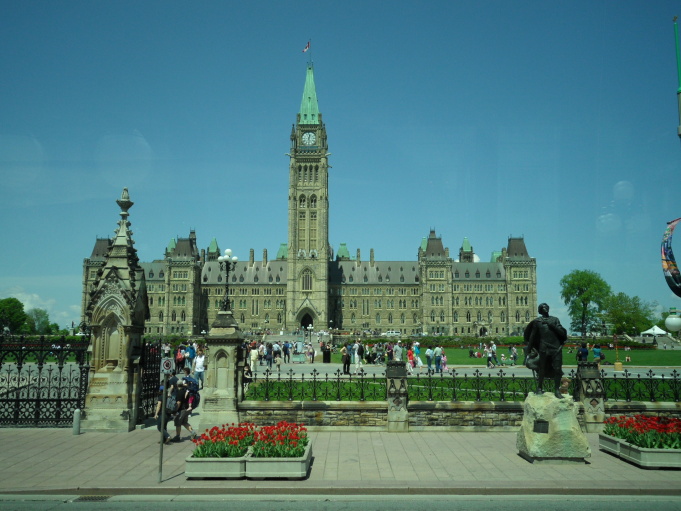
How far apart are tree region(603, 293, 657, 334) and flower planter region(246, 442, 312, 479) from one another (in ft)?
307

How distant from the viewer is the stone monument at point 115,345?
16.2 metres

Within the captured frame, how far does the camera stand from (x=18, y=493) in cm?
1016

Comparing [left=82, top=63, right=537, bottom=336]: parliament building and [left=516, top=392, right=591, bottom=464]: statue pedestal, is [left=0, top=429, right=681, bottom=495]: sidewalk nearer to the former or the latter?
[left=516, top=392, right=591, bottom=464]: statue pedestal

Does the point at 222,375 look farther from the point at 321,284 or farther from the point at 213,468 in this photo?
the point at 321,284

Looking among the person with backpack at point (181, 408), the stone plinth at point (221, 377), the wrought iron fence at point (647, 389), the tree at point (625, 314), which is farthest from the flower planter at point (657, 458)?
the tree at point (625, 314)

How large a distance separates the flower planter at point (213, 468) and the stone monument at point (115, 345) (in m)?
6.20

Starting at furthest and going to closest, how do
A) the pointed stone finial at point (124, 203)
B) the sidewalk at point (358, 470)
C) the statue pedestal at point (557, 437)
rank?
the pointed stone finial at point (124, 203)
the statue pedestal at point (557, 437)
the sidewalk at point (358, 470)

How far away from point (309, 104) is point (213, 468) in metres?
108

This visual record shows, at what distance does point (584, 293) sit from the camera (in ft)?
343

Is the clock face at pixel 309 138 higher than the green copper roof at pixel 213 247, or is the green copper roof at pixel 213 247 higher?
the clock face at pixel 309 138

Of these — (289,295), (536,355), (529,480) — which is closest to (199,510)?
(529,480)

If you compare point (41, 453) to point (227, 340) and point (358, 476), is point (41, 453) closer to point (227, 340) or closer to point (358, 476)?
point (227, 340)

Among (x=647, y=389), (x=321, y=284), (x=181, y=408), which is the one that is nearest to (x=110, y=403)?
(x=181, y=408)

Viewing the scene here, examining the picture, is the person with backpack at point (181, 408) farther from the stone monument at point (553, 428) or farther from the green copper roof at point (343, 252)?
the green copper roof at point (343, 252)
